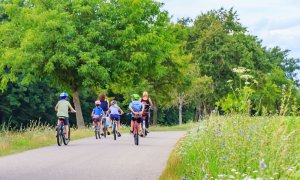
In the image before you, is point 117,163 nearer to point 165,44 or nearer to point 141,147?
point 141,147

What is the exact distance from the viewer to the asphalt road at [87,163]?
33.2 ft

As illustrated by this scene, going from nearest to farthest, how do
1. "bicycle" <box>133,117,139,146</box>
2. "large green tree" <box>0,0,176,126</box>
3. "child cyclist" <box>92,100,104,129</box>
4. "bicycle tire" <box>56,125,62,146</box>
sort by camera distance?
1. "bicycle tire" <box>56,125,62,146</box>
2. "bicycle" <box>133,117,139,146</box>
3. "child cyclist" <box>92,100,104,129</box>
4. "large green tree" <box>0,0,176,126</box>

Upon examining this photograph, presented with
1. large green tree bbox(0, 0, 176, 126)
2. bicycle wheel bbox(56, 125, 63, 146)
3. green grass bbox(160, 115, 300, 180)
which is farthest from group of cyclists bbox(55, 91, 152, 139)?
large green tree bbox(0, 0, 176, 126)

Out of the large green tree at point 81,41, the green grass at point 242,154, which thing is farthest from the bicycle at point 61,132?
the large green tree at point 81,41

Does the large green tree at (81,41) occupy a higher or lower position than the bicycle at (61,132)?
higher

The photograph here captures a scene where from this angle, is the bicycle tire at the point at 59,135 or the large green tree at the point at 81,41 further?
the large green tree at the point at 81,41

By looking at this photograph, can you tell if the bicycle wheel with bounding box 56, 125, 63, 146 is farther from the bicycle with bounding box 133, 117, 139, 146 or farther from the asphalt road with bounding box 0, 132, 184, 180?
the bicycle with bounding box 133, 117, 139, 146

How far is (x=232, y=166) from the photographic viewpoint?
7.77 m

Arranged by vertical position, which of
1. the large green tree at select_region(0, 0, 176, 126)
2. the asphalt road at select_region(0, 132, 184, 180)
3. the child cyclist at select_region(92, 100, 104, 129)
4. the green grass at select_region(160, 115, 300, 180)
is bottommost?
the asphalt road at select_region(0, 132, 184, 180)

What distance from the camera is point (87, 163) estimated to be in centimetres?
1220

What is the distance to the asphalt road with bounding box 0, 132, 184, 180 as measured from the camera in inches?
398

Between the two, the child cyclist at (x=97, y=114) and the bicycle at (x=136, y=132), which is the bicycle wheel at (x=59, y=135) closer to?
the bicycle at (x=136, y=132)

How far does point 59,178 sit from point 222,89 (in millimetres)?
46559

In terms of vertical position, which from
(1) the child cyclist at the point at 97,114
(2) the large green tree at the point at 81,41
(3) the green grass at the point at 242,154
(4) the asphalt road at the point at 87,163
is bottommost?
(4) the asphalt road at the point at 87,163
